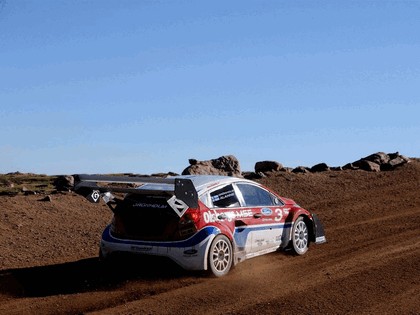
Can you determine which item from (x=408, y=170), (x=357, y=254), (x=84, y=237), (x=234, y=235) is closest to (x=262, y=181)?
(x=408, y=170)

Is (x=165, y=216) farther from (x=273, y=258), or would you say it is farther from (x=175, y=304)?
(x=273, y=258)

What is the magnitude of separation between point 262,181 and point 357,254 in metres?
10.9

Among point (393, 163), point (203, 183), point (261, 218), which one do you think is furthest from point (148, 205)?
point (393, 163)

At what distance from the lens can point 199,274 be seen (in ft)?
38.1

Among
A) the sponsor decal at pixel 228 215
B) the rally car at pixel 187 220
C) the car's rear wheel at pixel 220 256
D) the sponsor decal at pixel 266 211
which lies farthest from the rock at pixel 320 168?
the car's rear wheel at pixel 220 256

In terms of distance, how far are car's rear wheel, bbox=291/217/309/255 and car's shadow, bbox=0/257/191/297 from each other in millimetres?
2871

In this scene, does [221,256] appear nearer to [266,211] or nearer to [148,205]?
[148,205]

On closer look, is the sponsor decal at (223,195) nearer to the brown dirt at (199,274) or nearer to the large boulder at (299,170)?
the brown dirt at (199,274)

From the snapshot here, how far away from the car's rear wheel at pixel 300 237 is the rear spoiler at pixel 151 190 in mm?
A: 3079

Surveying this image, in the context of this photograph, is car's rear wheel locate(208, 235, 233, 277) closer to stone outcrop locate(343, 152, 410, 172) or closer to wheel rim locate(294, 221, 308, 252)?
wheel rim locate(294, 221, 308, 252)

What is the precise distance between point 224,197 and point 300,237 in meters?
2.45

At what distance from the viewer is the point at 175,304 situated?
10258 mm

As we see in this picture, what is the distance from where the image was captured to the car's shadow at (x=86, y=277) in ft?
Answer: 38.0

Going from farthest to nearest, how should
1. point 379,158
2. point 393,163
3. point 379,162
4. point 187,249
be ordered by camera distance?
point 379,158
point 379,162
point 393,163
point 187,249
